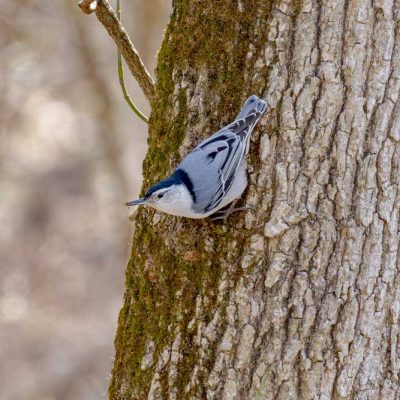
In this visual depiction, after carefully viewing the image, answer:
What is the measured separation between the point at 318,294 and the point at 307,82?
61 cm

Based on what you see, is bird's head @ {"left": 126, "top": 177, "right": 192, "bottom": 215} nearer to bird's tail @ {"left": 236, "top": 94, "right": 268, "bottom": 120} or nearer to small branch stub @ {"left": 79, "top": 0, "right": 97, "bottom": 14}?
bird's tail @ {"left": 236, "top": 94, "right": 268, "bottom": 120}

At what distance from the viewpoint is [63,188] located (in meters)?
8.52

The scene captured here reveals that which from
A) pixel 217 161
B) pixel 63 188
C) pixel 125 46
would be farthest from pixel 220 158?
pixel 63 188

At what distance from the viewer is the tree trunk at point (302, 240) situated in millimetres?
1967

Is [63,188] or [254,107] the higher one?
[254,107]

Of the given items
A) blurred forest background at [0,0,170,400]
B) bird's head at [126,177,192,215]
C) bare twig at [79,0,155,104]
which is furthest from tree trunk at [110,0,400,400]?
blurred forest background at [0,0,170,400]

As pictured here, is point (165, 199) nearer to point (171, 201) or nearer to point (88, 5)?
point (171, 201)

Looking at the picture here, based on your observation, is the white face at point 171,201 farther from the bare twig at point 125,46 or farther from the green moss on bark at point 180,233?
the bare twig at point 125,46

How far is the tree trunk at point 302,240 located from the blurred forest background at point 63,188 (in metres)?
4.63

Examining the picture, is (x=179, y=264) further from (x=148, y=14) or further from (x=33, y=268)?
(x=33, y=268)

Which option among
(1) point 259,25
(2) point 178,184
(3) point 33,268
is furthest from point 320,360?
(3) point 33,268

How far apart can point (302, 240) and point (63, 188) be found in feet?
22.3

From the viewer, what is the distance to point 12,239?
8141 mm

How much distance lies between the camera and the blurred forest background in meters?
7.00
